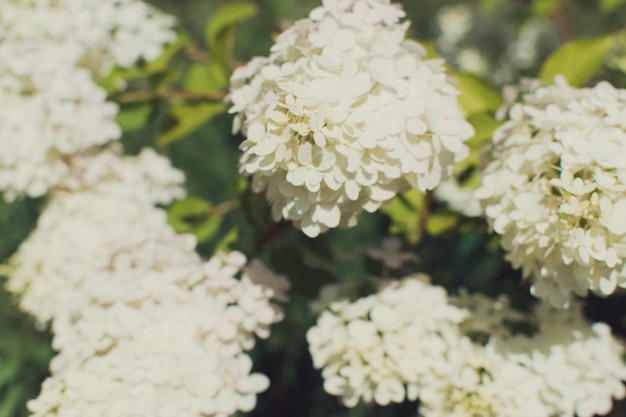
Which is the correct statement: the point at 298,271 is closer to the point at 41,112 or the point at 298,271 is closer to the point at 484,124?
the point at 484,124

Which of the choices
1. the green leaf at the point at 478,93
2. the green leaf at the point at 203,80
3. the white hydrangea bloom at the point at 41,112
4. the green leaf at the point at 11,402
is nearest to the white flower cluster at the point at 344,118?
the green leaf at the point at 478,93

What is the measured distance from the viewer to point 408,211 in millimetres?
1218

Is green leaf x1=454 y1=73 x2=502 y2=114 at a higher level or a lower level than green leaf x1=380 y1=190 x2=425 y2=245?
higher

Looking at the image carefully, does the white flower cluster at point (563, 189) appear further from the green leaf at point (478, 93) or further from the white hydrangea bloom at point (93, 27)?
the white hydrangea bloom at point (93, 27)

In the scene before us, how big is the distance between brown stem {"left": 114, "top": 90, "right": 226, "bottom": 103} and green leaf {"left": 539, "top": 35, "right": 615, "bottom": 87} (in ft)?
2.00

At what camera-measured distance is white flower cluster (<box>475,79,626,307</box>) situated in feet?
2.45

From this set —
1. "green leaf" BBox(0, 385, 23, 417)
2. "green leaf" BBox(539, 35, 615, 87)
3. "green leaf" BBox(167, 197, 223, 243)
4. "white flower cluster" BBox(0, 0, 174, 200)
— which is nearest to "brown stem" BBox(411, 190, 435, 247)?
"green leaf" BBox(539, 35, 615, 87)

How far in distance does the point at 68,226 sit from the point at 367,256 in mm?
523

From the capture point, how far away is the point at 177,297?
939mm

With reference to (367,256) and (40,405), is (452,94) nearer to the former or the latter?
(367,256)

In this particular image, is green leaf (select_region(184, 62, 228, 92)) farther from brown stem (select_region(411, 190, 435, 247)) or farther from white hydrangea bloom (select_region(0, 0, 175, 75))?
brown stem (select_region(411, 190, 435, 247))

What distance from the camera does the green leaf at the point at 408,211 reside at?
1.20 m

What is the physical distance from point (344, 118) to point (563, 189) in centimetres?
28

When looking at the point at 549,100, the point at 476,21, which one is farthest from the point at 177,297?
the point at 476,21
